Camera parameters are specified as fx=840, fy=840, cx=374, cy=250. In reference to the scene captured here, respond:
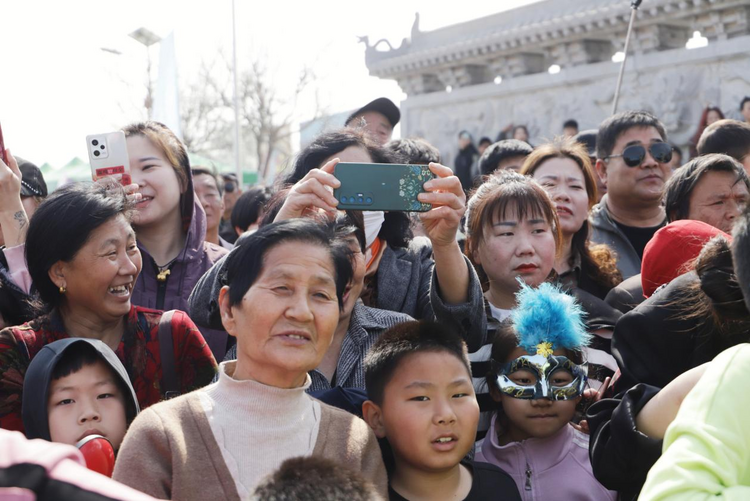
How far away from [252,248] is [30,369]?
31.6 inches

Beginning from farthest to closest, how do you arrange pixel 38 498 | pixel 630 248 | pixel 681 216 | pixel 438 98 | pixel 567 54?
pixel 438 98, pixel 567 54, pixel 630 248, pixel 681 216, pixel 38 498

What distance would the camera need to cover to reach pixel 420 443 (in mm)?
2451

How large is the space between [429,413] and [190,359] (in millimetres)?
854

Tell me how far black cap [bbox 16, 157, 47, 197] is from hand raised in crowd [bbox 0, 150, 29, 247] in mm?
775

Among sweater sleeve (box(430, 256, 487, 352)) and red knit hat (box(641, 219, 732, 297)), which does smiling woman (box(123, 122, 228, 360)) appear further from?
red knit hat (box(641, 219, 732, 297))

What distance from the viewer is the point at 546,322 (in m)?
2.82

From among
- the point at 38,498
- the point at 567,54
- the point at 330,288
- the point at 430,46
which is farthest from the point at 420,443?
the point at 430,46

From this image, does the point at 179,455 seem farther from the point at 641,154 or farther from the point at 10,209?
the point at 641,154

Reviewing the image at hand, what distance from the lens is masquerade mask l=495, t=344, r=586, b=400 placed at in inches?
110

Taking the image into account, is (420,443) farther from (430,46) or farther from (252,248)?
(430,46)

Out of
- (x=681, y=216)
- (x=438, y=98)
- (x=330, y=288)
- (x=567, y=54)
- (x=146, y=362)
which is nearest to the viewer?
(x=330, y=288)

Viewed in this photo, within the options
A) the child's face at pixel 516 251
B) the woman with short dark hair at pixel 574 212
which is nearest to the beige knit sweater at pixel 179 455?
the child's face at pixel 516 251

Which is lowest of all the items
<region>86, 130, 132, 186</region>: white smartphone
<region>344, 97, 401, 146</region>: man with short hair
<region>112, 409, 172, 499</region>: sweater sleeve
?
<region>112, 409, 172, 499</region>: sweater sleeve

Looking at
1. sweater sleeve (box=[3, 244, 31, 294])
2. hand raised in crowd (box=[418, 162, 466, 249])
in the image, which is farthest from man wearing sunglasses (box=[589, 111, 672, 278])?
sweater sleeve (box=[3, 244, 31, 294])
